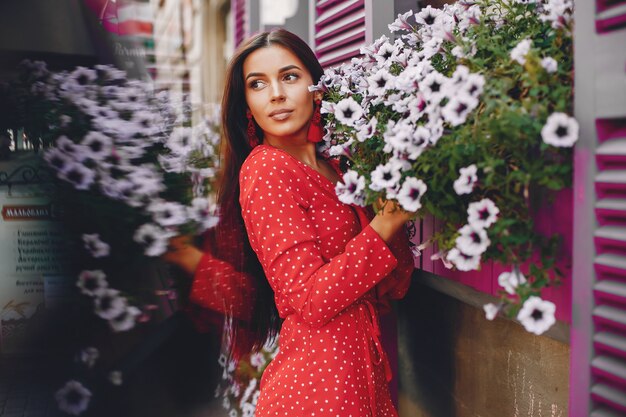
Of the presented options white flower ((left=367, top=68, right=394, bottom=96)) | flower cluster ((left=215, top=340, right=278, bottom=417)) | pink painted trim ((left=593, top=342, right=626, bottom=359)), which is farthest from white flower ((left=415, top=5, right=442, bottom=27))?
flower cluster ((left=215, top=340, right=278, bottom=417))

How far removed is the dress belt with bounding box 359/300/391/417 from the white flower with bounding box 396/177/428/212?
2.25 ft

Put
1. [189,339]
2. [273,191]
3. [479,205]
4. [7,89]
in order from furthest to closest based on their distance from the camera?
[189,339] < [7,89] < [273,191] < [479,205]

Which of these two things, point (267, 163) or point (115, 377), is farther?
point (115, 377)

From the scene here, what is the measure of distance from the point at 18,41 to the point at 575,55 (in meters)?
1.82

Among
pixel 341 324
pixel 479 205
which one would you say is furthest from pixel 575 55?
pixel 341 324

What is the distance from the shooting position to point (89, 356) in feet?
7.82

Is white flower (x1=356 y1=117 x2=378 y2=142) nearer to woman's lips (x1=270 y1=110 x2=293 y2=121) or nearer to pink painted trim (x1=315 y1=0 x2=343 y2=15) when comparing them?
woman's lips (x1=270 y1=110 x2=293 y2=121)

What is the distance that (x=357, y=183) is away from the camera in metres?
1.60

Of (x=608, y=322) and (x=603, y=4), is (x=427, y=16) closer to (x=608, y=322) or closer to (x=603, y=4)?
(x=603, y=4)

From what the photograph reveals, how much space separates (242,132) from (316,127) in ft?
0.94

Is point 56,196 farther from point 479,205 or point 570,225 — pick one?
point 570,225

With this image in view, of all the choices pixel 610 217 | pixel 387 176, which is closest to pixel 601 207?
pixel 610 217

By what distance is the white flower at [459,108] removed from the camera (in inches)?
51.8

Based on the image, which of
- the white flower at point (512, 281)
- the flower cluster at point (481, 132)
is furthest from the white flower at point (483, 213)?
the white flower at point (512, 281)
